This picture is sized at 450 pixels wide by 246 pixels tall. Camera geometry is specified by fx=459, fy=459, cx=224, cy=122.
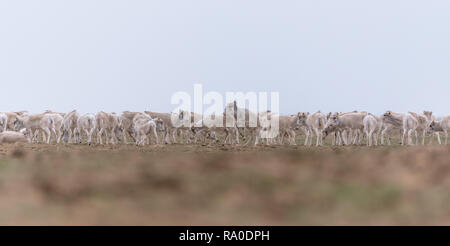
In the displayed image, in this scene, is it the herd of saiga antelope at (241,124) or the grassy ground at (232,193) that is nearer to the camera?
the grassy ground at (232,193)

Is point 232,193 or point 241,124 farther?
point 241,124

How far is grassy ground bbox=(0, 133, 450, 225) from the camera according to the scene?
588 centimetres

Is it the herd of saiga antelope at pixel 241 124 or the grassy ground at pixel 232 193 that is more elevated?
the herd of saiga antelope at pixel 241 124

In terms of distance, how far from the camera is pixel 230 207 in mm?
6191

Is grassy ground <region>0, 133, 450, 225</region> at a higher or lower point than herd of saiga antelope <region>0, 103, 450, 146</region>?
lower

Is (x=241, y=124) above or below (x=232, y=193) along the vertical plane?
above

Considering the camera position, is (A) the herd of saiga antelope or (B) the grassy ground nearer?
(B) the grassy ground

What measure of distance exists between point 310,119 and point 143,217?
27.2 m

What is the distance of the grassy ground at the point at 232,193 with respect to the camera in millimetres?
5883

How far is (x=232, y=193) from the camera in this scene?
679cm
